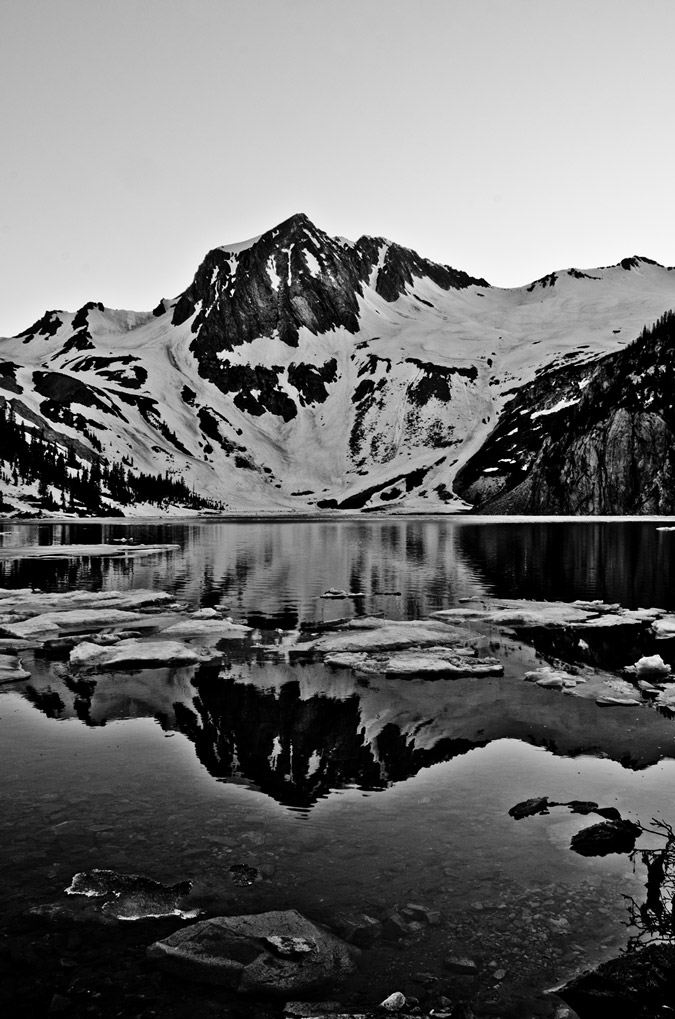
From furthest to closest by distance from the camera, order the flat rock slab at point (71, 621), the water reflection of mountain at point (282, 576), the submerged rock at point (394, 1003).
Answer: the water reflection of mountain at point (282, 576)
the flat rock slab at point (71, 621)
the submerged rock at point (394, 1003)

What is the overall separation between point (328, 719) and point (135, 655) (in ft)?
29.1

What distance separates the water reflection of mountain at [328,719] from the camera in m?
14.4

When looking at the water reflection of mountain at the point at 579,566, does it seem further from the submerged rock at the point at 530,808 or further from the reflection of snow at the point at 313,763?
the submerged rock at the point at 530,808

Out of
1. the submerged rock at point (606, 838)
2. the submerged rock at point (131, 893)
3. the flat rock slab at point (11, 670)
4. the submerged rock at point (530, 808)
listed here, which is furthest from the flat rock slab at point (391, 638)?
the submerged rock at point (131, 893)

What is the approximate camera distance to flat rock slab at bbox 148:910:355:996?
7746mm

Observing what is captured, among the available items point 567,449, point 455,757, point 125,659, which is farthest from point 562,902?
point 567,449

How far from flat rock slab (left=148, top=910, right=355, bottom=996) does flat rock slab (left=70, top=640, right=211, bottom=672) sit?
49.3ft

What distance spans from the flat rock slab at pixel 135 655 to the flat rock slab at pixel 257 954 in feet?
49.3

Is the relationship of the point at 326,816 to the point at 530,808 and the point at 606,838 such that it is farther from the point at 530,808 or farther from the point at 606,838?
the point at 606,838

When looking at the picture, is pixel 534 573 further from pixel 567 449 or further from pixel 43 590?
pixel 567 449

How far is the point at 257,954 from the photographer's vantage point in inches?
318

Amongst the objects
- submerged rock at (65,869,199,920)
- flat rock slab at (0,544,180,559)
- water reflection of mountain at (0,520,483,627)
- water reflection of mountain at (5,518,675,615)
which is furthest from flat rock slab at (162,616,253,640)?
flat rock slab at (0,544,180,559)

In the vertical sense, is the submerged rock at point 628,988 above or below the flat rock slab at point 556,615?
above

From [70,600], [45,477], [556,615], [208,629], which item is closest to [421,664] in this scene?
[208,629]
